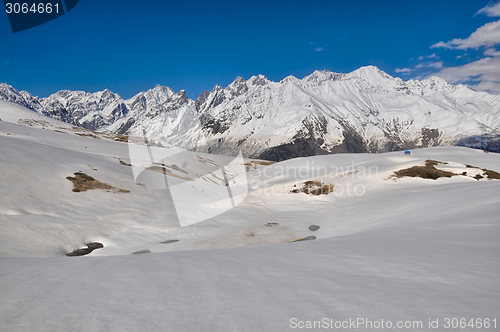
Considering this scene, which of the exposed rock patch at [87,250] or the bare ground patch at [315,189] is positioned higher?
the bare ground patch at [315,189]

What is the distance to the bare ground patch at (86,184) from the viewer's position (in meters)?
21.6

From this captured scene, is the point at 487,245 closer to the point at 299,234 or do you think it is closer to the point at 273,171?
the point at 299,234

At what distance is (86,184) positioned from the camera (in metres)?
22.3

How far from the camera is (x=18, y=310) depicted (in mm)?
3453

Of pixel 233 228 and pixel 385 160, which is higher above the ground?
pixel 385 160

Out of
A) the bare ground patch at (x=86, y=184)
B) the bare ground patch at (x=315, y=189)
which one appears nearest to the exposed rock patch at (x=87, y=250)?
the bare ground patch at (x=86, y=184)

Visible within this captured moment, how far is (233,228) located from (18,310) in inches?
674

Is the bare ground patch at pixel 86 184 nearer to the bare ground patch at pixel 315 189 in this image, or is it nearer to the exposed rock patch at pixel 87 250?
the exposed rock patch at pixel 87 250

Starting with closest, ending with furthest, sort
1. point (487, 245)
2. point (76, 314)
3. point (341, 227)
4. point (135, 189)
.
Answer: point (76, 314), point (487, 245), point (341, 227), point (135, 189)

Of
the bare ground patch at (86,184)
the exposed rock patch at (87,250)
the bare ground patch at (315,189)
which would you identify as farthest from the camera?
the bare ground patch at (315,189)

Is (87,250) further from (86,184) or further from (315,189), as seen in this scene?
(315,189)

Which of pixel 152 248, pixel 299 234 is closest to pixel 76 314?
pixel 152 248

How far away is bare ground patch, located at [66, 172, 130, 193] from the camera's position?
21.6 m

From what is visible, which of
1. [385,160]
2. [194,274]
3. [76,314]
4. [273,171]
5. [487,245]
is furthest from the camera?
[273,171]
